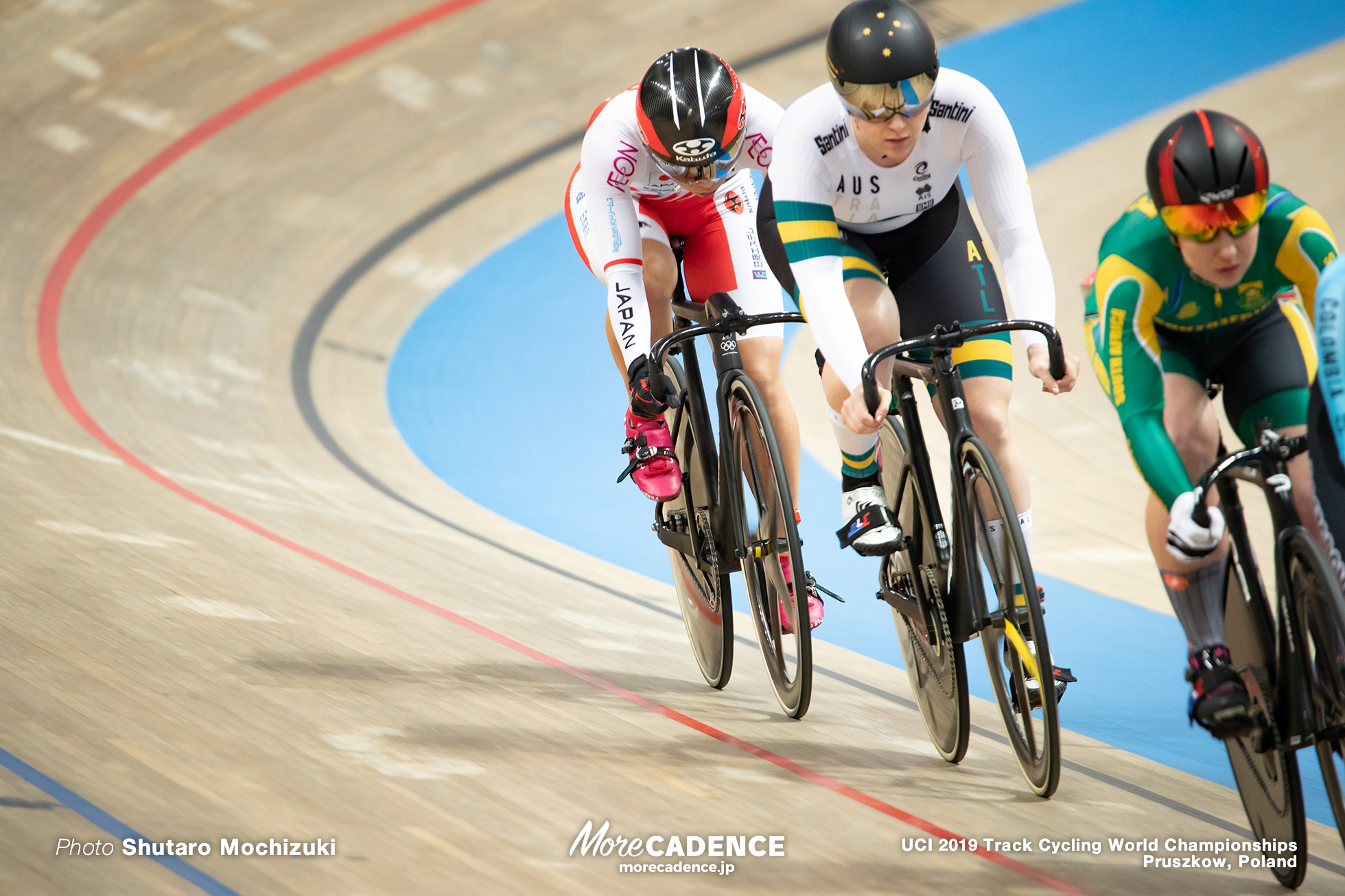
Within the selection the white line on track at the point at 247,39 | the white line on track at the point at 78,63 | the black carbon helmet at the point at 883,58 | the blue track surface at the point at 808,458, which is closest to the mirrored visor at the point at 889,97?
the black carbon helmet at the point at 883,58

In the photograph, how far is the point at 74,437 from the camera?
4.80 metres

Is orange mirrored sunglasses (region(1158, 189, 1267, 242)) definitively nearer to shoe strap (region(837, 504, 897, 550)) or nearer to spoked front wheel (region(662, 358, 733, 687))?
shoe strap (region(837, 504, 897, 550))

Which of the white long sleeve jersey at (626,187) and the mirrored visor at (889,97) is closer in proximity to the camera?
the mirrored visor at (889,97)

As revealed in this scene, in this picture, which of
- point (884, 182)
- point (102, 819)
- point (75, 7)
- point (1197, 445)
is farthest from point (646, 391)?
point (75, 7)

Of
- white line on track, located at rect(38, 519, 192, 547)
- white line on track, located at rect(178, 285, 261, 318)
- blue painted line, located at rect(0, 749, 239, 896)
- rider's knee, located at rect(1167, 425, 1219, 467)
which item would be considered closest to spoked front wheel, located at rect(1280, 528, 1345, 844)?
rider's knee, located at rect(1167, 425, 1219, 467)

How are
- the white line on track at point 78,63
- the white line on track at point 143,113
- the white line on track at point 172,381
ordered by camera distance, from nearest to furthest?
the white line on track at point 172,381
the white line on track at point 143,113
the white line on track at point 78,63

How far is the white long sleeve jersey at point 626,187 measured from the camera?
3145mm

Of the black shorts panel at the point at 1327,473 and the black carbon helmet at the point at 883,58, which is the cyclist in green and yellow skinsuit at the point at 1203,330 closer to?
the black shorts panel at the point at 1327,473

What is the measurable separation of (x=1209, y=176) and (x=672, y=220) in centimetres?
157

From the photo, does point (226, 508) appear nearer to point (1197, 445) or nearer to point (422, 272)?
point (422, 272)

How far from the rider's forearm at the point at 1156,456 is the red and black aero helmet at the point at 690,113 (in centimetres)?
116

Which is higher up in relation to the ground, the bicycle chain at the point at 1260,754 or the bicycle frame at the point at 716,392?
the bicycle frame at the point at 716,392

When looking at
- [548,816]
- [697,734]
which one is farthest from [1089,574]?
[548,816]

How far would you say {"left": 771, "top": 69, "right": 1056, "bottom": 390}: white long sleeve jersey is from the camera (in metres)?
2.65
